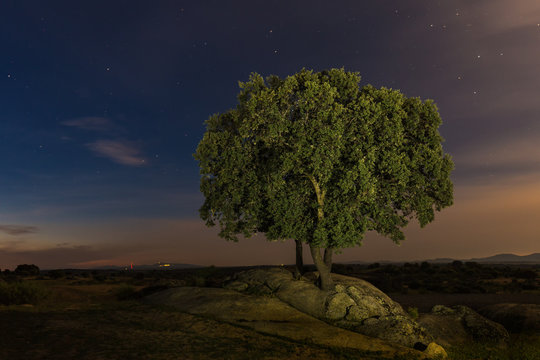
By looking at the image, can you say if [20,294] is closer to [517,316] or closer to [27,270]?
[517,316]

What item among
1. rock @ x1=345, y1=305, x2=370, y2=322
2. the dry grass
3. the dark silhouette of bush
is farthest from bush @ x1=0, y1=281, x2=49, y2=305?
the dark silhouette of bush

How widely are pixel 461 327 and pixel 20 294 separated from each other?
25783 mm

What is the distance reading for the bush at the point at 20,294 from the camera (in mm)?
23703

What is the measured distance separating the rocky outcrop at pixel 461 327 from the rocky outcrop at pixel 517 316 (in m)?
2.30

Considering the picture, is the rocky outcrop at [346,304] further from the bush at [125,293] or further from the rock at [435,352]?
the bush at [125,293]

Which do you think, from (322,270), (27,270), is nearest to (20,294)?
(322,270)

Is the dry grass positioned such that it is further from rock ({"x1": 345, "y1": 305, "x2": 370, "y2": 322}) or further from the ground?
rock ({"x1": 345, "y1": 305, "x2": 370, "y2": 322})

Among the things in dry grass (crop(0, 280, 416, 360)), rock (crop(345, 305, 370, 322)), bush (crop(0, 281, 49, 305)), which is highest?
bush (crop(0, 281, 49, 305))

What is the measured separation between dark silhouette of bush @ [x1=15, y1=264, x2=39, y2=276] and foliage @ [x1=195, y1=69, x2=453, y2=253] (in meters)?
53.1

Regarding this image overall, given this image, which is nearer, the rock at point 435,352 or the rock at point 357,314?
A: the rock at point 435,352

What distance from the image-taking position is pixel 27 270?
221ft

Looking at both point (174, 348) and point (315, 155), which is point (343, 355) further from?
point (315, 155)

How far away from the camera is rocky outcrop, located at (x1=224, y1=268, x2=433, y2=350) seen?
18812 millimetres

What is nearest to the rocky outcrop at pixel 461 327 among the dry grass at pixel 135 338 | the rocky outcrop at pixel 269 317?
the rocky outcrop at pixel 269 317
